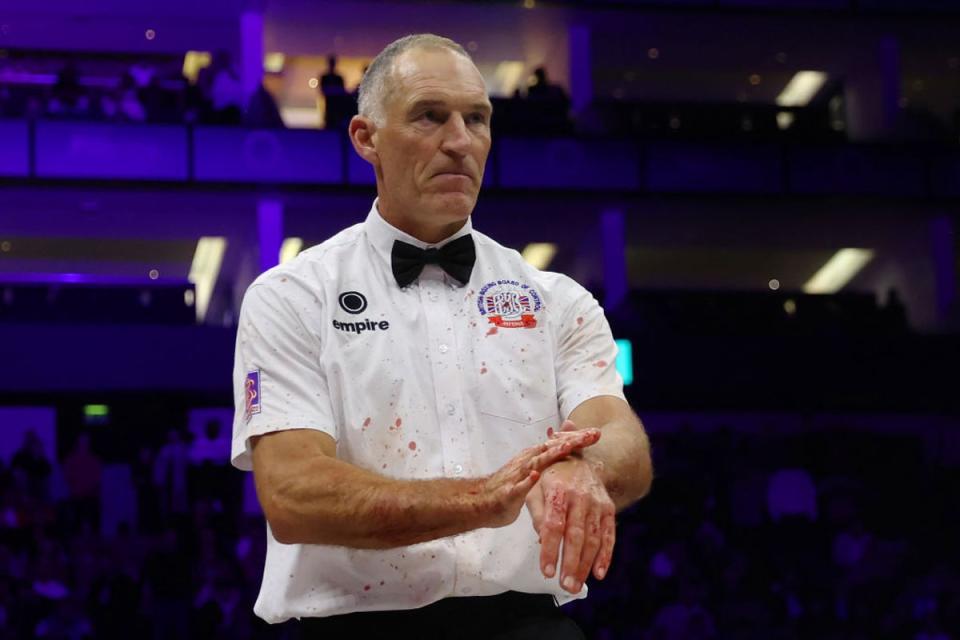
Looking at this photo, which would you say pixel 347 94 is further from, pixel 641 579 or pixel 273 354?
pixel 273 354

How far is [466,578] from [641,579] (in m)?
10.2

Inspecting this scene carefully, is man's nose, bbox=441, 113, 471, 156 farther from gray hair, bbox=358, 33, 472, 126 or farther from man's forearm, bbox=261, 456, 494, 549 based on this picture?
man's forearm, bbox=261, 456, 494, 549

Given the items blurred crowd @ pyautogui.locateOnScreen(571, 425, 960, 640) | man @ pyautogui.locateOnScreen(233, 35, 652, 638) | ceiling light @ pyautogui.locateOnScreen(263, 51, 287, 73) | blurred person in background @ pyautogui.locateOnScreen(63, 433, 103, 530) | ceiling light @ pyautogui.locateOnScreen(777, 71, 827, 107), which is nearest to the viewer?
man @ pyautogui.locateOnScreen(233, 35, 652, 638)

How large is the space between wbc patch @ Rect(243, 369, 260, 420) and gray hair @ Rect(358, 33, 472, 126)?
0.72m

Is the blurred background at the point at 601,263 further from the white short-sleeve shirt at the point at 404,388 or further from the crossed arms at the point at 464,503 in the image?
the crossed arms at the point at 464,503

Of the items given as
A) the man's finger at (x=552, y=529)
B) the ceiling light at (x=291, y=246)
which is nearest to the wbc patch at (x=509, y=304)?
the man's finger at (x=552, y=529)

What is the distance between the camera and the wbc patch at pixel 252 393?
2.91m

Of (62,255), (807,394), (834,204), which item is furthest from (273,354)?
(62,255)

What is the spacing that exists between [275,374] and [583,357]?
30.1 inches

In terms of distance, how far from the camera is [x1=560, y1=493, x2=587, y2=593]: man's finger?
2510mm

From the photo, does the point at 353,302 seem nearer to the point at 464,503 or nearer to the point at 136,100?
the point at 464,503

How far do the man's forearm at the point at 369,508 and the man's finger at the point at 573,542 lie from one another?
157mm

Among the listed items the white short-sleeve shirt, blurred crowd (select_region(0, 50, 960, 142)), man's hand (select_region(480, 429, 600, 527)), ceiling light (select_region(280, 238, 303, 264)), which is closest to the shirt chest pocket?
the white short-sleeve shirt

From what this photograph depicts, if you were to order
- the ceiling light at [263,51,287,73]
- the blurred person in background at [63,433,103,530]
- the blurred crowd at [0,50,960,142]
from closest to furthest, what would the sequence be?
the blurred person in background at [63,433,103,530] < the blurred crowd at [0,50,960,142] < the ceiling light at [263,51,287,73]
